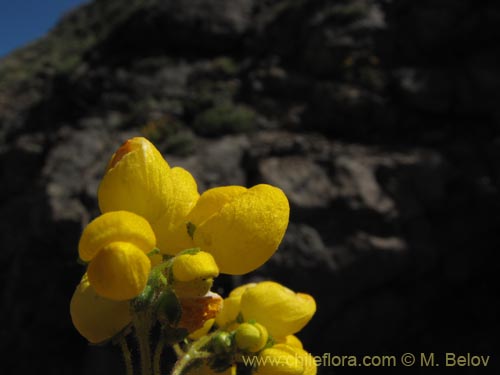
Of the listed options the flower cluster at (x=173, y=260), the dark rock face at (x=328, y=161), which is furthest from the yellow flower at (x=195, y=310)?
the dark rock face at (x=328, y=161)

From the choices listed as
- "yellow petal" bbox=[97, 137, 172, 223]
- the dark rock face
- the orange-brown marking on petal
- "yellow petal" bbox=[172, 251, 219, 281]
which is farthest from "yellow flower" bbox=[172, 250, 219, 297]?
the dark rock face

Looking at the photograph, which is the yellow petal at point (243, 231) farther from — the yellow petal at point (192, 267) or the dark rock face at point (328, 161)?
the dark rock face at point (328, 161)

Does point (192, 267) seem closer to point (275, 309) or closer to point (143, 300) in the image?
point (143, 300)

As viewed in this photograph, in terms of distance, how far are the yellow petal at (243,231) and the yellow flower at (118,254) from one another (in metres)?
0.13

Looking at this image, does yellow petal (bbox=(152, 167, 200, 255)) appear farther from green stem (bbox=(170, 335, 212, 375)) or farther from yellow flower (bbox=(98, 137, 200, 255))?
green stem (bbox=(170, 335, 212, 375))

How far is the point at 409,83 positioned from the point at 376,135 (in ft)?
3.33

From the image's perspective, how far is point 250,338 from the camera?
859mm

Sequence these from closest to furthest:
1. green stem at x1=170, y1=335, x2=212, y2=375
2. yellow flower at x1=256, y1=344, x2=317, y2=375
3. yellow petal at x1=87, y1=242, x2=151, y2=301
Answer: yellow petal at x1=87, y1=242, x2=151, y2=301 < green stem at x1=170, y1=335, x2=212, y2=375 < yellow flower at x1=256, y1=344, x2=317, y2=375

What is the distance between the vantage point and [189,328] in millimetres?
795

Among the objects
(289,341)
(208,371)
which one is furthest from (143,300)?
(289,341)

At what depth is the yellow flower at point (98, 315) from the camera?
0.76 m

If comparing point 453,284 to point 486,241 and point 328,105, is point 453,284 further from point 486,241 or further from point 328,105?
point 328,105

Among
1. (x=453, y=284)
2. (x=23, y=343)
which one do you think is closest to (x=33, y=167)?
(x=23, y=343)

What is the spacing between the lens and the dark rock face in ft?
17.1
